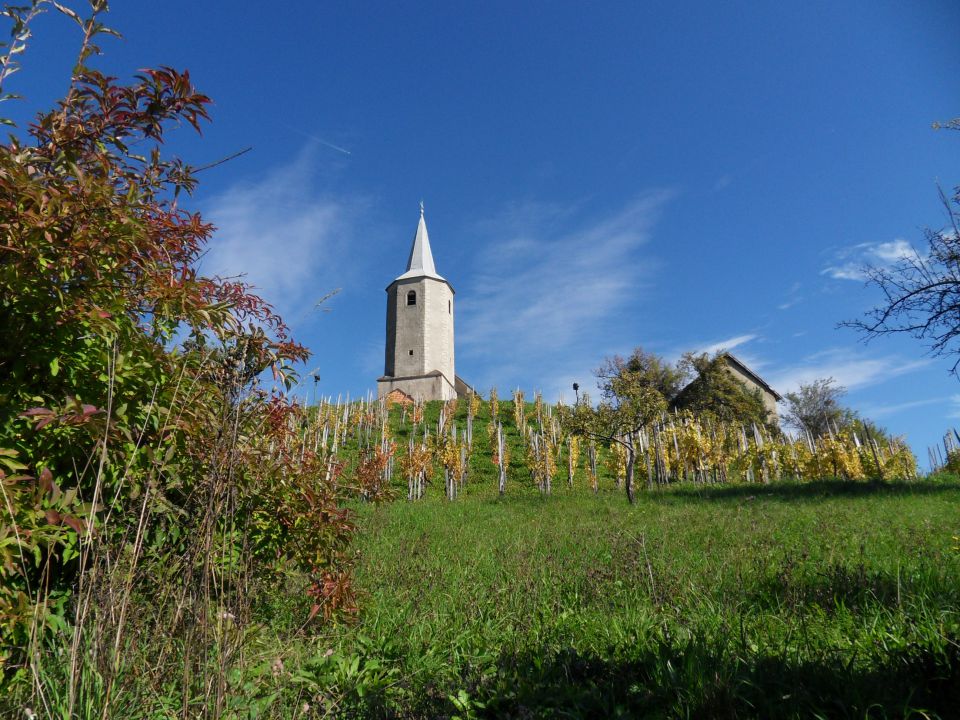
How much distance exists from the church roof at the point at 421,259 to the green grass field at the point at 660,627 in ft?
113

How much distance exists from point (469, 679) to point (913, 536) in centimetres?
680

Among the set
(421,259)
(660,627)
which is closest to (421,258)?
(421,259)

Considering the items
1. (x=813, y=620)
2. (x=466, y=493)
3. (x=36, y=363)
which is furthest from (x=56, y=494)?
(x=466, y=493)

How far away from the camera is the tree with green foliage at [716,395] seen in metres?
29.3

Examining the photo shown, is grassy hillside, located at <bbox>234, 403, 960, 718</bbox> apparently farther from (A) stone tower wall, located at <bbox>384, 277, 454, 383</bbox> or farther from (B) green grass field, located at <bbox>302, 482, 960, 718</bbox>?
(A) stone tower wall, located at <bbox>384, 277, 454, 383</bbox>

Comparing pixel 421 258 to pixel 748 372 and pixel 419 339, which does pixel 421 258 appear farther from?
pixel 748 372

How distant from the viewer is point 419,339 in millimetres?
38156

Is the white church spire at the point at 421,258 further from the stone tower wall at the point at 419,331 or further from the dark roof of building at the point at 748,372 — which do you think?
the dark roof of building at the point at 748,372

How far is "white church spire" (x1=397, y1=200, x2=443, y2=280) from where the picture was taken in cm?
4092

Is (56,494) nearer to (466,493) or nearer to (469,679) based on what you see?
(469,679)

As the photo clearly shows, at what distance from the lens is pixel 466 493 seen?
1970 cm

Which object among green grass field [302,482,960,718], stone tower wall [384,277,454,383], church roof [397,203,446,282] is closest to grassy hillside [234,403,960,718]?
green grass field [302,482,960,718]

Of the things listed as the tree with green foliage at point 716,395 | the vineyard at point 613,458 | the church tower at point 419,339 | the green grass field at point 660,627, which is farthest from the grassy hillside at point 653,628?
the church tower at point 419,339

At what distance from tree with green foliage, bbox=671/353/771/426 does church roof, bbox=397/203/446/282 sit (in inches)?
809
